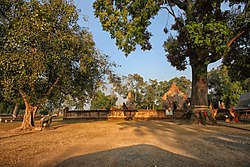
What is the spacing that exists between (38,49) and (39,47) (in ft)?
0.52

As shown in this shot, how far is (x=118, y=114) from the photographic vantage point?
26.8m

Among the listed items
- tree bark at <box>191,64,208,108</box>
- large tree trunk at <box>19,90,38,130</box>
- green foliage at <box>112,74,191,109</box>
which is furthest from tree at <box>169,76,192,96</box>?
large tree trunk at <box>19,90,38,130</box>

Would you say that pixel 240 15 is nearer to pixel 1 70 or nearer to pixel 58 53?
pixel 58 53

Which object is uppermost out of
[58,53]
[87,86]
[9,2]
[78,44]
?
[9,2]

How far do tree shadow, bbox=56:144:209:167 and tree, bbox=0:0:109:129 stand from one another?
811 cm

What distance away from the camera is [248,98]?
33188 mm

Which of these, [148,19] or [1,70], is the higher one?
[148,19]

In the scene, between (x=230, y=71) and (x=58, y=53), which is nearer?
(x=58, y=53)

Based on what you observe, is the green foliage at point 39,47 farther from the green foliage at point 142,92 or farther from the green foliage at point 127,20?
the green foliage at point 142,92

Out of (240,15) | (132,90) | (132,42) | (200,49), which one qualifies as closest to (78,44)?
(132,42)

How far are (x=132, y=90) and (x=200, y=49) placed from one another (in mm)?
53665

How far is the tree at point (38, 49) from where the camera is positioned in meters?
11.0

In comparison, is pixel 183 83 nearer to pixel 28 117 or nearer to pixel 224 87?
pixel 224 87

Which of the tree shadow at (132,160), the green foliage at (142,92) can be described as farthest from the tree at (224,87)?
the tree shadow at (132,160)
